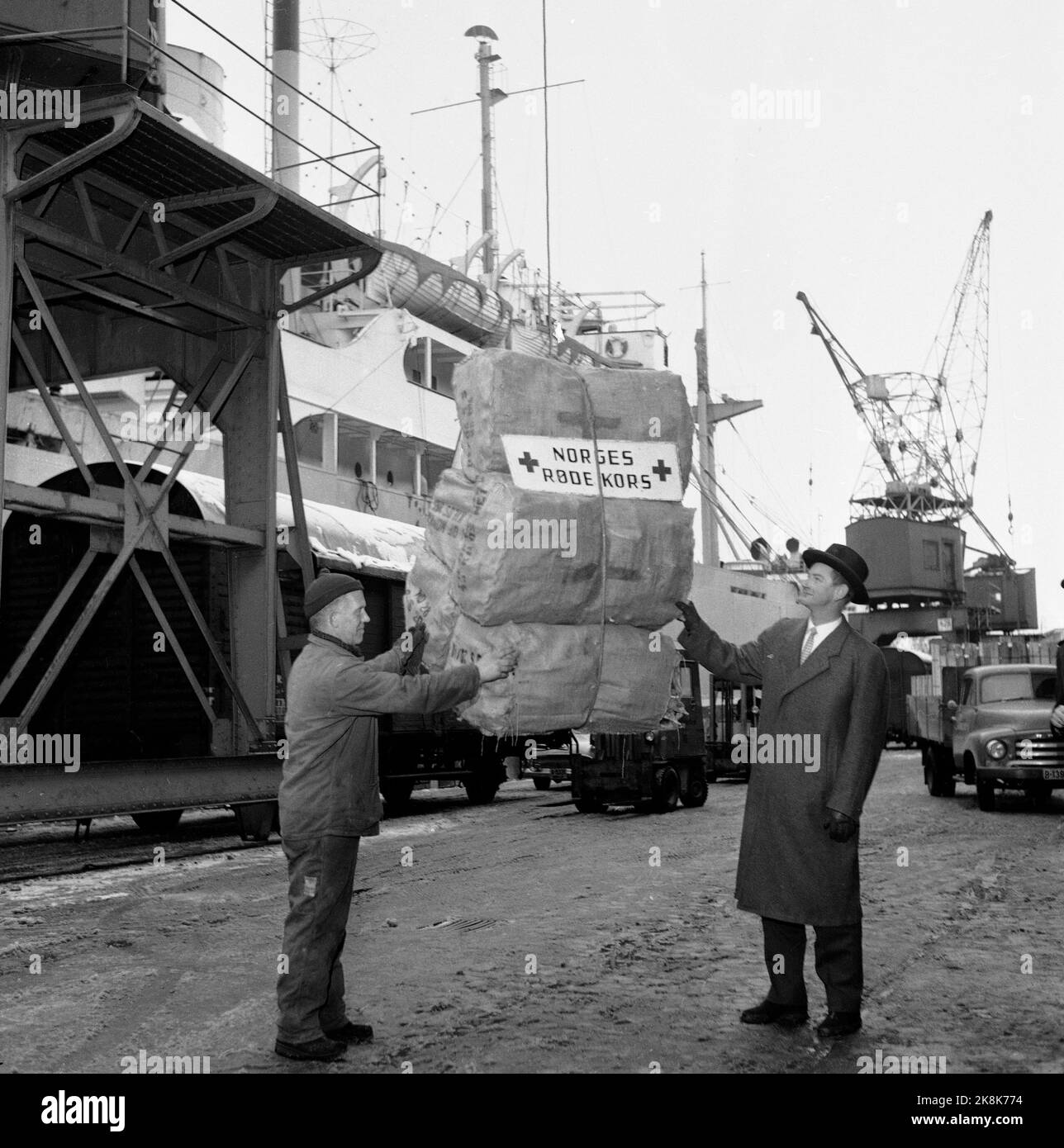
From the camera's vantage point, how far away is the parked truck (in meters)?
17.7

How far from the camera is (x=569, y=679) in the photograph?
5.70 m

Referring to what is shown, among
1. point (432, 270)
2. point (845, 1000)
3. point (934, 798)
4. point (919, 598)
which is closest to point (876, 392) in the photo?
point (919, 598)

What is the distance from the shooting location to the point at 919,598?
7394 cm

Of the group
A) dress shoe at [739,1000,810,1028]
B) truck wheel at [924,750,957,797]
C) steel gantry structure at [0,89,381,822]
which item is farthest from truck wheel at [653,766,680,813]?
dress shoe at [739,1000,810,1028]

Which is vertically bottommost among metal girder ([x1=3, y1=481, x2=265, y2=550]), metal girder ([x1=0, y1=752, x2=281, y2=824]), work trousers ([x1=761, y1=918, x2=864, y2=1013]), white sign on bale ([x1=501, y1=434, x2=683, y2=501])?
work trousers ([x1=761, y1=918, x2=864, y2=1013])

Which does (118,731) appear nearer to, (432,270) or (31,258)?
(31,258)

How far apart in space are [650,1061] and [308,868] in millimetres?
1592

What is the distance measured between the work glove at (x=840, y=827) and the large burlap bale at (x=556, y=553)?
1.14 metres

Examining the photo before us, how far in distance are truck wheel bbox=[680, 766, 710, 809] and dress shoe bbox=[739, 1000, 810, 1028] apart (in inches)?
579

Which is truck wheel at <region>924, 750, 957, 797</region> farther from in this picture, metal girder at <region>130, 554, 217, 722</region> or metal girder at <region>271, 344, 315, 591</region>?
metal girder at <region>130, 554, 217, 722</region>

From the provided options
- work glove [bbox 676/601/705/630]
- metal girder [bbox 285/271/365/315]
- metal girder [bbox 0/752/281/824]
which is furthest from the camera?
metal girder [bbox 285/271/365/315]

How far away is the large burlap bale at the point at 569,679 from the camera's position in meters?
5.64

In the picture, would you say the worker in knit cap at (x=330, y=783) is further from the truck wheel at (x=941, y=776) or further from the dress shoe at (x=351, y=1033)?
the truck wheel at (x=941, y=776)

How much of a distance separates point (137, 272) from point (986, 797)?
1276 centimetres
